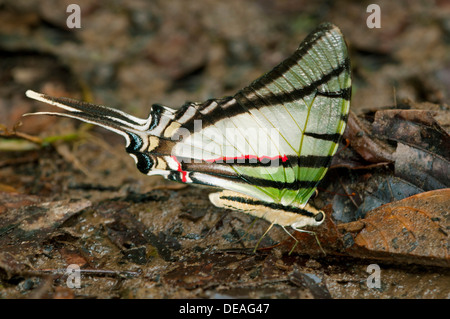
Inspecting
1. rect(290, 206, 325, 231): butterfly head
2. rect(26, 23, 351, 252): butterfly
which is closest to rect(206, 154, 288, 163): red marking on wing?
rect(26, 23, 351, 252): butterfly

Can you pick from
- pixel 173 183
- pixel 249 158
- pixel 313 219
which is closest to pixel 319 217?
pixel 313 219

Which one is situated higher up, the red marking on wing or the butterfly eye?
the red marking on wing

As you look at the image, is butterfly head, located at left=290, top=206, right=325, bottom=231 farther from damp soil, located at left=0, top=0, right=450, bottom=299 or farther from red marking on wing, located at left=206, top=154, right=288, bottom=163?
red marking on wing, located at left=206, top=154, right=288, bottom=163

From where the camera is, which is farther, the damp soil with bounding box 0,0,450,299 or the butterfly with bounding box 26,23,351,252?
the butterfly with bounding box 26,23,351,252

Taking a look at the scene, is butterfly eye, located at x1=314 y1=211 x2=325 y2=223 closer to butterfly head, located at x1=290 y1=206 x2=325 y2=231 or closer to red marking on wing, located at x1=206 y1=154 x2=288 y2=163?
butterfly head, located at x1=290 y1=206 x2=325 y2=231

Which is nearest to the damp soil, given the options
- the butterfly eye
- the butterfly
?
the butterfly eye

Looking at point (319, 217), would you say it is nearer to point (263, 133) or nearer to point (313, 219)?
point (313, 219)

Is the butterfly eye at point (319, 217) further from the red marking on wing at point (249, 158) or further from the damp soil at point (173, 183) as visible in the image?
the red marking on wing at point (249, 158)
